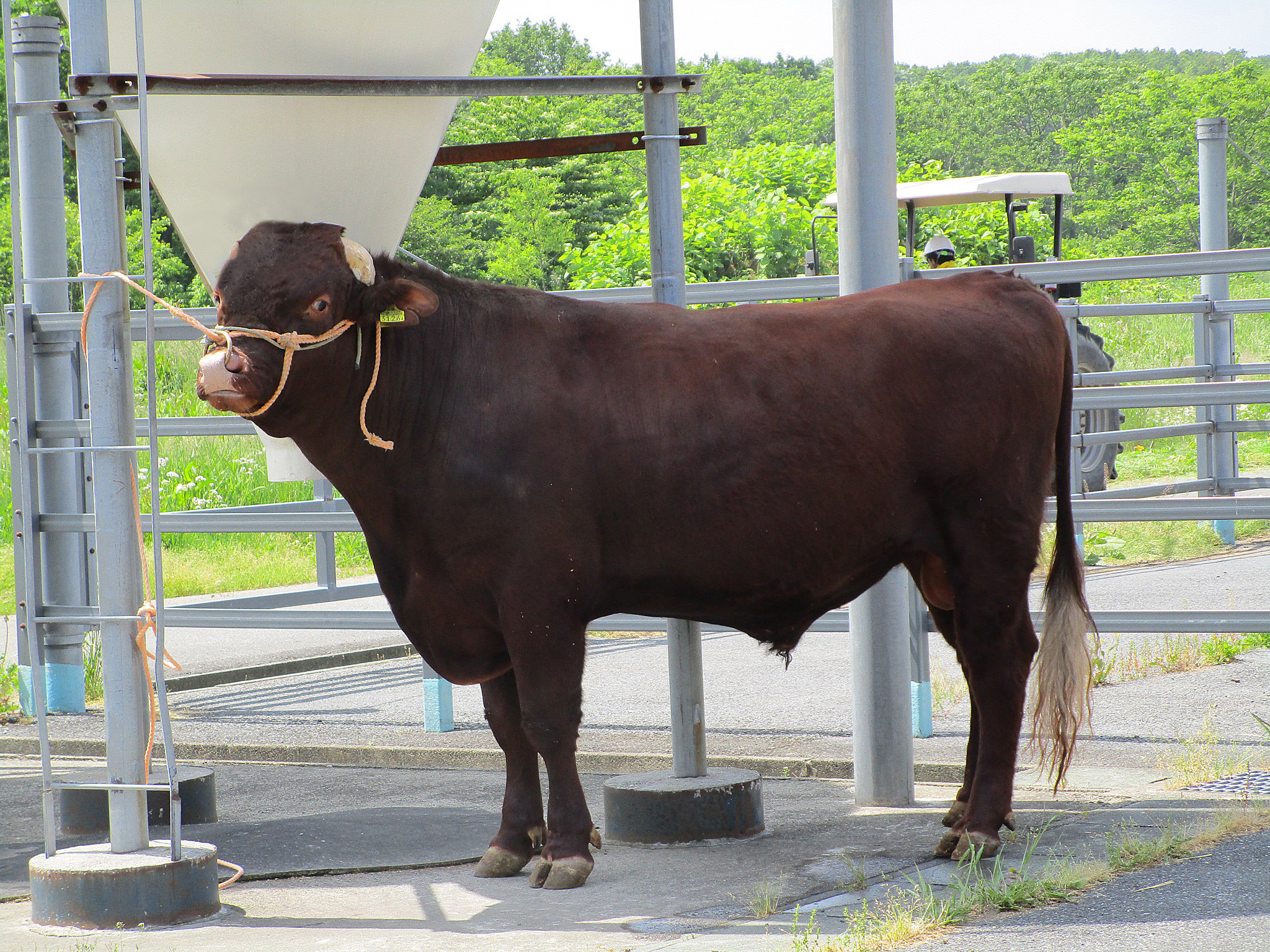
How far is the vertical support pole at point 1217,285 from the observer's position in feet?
40.8

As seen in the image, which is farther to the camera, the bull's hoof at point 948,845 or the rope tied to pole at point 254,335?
the bull's hoof at point 948,845

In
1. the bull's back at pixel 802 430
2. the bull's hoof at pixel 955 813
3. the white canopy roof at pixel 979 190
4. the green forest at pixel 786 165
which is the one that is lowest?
the bull's hoof at pixel 955 813

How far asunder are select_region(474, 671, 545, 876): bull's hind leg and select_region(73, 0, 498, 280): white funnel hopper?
1808 millimetres

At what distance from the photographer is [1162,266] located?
6492 mm

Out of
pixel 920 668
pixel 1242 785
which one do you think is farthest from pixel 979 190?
pixel 1242 785

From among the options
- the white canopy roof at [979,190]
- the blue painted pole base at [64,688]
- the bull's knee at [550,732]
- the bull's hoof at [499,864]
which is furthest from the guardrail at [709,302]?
the white canopy roof at [979,190]

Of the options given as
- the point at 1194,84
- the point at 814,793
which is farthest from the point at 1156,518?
the point at 1194,84

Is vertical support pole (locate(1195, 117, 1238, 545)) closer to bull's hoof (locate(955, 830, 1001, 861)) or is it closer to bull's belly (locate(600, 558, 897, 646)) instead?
bull's belly (locate(600, 558, 897, 646))

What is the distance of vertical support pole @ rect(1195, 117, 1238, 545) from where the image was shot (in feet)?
40.8

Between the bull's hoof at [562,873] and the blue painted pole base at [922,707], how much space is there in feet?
8.01

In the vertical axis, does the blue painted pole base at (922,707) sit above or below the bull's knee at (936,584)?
below

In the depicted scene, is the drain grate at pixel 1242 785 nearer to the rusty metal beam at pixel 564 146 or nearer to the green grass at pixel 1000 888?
the green grass at pixel 1000 888

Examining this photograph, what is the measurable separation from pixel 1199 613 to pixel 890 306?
2.32 metres

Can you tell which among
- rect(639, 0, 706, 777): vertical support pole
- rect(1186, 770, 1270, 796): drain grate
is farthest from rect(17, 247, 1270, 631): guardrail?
rect(1186, 770, 1270, 796): drain grate
